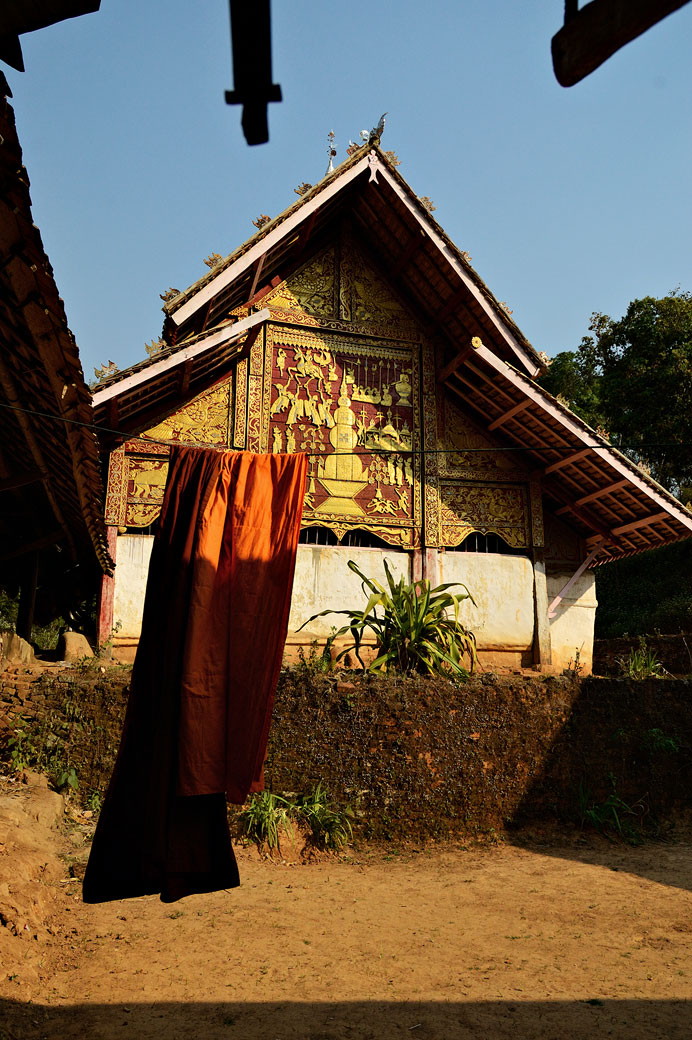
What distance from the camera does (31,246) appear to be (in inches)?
188

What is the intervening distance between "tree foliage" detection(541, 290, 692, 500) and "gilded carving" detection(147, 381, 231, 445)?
1505 cm

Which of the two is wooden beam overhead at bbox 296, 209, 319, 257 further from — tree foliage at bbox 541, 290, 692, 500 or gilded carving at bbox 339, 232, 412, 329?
tree foliage at bbox 541, 290, 692, 500

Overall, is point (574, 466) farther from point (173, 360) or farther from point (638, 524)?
point (173, 360)

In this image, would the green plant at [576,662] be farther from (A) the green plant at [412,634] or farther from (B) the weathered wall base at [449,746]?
(A) the green plant at [412,634]

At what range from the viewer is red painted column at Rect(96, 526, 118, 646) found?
444 inches

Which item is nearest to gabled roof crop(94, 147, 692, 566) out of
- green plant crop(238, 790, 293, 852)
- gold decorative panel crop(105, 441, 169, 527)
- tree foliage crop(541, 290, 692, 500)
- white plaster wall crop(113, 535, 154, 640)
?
gold decorative panel crop(105, 441, 169, 527)

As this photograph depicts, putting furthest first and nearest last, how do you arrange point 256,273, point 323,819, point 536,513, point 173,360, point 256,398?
point 536,513
point 256,398
point 256,273
point 173,360
point 323,819

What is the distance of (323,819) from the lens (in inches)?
376

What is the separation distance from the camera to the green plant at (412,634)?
35.8ft

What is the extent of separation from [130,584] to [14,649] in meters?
1.81

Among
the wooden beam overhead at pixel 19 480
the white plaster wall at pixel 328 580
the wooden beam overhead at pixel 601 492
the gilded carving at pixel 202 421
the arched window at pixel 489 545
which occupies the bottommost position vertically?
the white plaster wall at pixel 328 580

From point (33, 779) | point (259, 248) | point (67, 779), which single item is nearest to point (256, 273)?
point (259, 248)

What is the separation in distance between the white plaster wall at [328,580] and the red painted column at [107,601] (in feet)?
8.31

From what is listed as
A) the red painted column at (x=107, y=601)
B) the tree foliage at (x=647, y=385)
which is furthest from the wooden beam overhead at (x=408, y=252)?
the tree foliage at (x=647, y=385)
